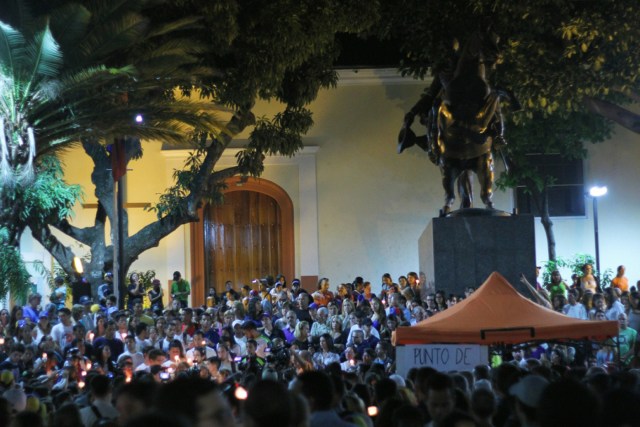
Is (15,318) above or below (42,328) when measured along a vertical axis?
above

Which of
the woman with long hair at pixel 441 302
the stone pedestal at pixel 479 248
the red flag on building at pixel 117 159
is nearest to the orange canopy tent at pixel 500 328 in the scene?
the woman with long hair at pixel 441 302

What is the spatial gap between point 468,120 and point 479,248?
2284 mm

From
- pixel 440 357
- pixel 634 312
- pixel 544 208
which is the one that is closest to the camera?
pixel 440 357

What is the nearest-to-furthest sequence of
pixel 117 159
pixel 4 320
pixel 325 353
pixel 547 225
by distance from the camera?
pixel 325 353
pixel 4 320
pixel 117 159
pixel 547 225

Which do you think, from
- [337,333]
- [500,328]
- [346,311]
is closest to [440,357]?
[500,328]

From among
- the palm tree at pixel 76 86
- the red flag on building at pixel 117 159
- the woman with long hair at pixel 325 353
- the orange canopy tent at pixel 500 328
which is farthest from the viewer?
the red flag on building at pixel 117 159

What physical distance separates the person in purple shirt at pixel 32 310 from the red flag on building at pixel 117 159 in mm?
2731

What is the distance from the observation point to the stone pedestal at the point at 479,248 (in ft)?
65.0

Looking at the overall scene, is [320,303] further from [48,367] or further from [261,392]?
[261,392]

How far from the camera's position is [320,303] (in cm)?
2244

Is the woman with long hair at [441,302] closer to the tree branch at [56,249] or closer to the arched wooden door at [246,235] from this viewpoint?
the tree branch at [56,249]

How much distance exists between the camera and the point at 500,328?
492 inches

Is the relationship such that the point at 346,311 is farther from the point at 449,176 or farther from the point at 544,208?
the point at 544,208

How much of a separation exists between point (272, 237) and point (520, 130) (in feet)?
23.6
